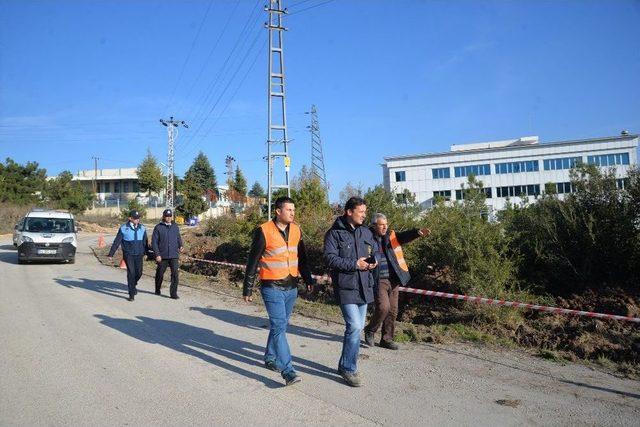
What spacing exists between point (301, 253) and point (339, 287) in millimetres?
742

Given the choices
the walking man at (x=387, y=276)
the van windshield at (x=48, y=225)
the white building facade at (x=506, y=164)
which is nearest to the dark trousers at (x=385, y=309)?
the walking man at (x=387, y=276)

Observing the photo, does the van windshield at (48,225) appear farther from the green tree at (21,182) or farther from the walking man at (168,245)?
the green tree at (21,182)

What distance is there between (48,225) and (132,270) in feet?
35.5

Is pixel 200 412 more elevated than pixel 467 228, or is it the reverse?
pixel 467 228

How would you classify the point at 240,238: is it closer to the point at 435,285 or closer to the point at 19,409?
the point at 435,285

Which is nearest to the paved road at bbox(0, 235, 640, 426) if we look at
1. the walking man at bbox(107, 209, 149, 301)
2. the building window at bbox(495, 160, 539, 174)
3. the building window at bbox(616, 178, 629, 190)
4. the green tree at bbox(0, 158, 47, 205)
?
the walking man at bbox(107, 209, 149, 301)

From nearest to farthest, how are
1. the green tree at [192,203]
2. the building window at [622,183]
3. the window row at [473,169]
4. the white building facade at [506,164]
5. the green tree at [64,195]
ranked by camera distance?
1. the building window at [622,183]
2. the green tree at [64,195]
3. the green tree at [192,203]
4. the white building facade at [506,164]
5. the window row at [473,169]

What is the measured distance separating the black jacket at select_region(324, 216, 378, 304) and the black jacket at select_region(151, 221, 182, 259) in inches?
244

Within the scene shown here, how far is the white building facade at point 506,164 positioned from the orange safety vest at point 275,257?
59.3m

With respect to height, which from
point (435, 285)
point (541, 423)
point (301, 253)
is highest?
point (301, 253)

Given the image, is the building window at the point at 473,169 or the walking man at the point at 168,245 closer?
the walking man at the point at 168,245

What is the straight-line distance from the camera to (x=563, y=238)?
911cm

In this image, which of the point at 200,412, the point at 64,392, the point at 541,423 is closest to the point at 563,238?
the point at 541,423

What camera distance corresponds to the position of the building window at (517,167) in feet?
220
